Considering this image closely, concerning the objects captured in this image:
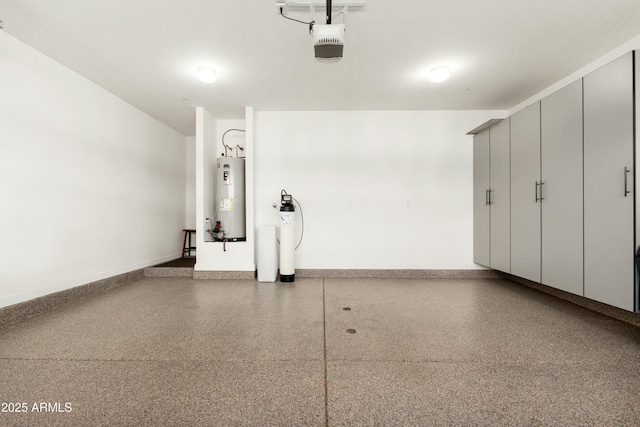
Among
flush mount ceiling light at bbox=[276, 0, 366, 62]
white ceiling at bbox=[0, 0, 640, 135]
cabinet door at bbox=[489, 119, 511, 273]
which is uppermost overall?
white ceiling at bbox=[0, 0, 640, 135]

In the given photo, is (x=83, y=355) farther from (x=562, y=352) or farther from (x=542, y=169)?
(x=542, y=169)

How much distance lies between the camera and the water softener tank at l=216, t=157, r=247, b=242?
13.7ft

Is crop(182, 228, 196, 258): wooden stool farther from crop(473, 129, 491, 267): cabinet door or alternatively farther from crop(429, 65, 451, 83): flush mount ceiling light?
crop(473, 129, 491, 267): cabinet door

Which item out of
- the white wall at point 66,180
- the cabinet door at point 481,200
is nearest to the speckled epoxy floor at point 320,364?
the white wall at point 66,180

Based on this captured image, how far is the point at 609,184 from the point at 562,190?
464 millimetres

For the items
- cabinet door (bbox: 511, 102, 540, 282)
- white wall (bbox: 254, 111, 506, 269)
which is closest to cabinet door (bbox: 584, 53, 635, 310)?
cabinet door (bbox: 511, 102, 540, 282)

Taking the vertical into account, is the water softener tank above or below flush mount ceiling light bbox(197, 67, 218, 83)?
below

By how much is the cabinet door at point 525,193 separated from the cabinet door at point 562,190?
0.34 feet

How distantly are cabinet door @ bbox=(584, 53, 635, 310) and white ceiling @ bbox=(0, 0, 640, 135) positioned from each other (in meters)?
0.60

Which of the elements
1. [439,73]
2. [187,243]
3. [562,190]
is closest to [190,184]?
[187,243]

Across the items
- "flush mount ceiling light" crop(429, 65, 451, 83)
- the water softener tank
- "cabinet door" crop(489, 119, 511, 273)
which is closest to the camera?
"flush mount ceiling light" crop(429, 65, 451, 83)

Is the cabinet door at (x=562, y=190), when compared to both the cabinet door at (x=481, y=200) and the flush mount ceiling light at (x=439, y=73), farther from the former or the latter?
the flush mount ceiling light at (x=439, y=73)

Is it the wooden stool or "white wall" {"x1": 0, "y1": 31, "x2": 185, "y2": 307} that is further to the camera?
the wooden stool

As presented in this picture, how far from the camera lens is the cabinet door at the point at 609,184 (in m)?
2.10
